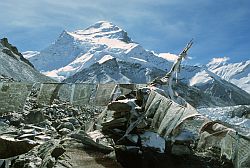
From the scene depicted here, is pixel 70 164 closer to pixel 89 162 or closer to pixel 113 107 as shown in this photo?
pixel 89 162

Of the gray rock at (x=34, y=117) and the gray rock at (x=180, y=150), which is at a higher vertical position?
the gray rock at (x=34, y=117)

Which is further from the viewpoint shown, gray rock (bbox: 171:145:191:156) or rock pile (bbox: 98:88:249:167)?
gray rock (bbox: 171:145:191:156)

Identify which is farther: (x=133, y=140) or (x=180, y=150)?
(x=180, y=150)

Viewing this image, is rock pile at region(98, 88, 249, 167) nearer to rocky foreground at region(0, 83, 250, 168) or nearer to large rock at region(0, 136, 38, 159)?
rocky foreground at region(0, 83, 250, 168)

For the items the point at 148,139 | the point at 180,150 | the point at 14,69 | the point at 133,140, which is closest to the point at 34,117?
the point at 133,140

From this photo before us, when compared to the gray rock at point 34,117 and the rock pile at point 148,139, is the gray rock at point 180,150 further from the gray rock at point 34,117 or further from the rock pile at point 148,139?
the gray rock at point 34,117

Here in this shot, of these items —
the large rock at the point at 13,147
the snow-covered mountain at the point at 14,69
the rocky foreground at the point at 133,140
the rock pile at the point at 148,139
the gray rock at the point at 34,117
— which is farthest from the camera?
the snow-covered mountain at the point at 14,69

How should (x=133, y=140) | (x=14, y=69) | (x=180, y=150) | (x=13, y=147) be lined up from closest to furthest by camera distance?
1. (x=13, y=147)
2. (x=133, y=140)
3. (x=180, y=150)
4. (x=14, y=69)

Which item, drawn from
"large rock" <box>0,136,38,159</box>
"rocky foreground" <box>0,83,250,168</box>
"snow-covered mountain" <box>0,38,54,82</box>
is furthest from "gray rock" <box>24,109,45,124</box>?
"snow-covered mountain" <box>0,38,54,82</box>

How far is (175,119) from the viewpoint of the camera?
454 inches

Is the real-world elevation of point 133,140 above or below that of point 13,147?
above

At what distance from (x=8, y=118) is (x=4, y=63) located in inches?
3157

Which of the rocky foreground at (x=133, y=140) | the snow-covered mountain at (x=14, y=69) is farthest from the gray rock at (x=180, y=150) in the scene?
the snow-covered mountain at (x=14, y=69)

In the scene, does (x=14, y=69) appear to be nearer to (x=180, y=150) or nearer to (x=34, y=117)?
(x=34, y=117)
